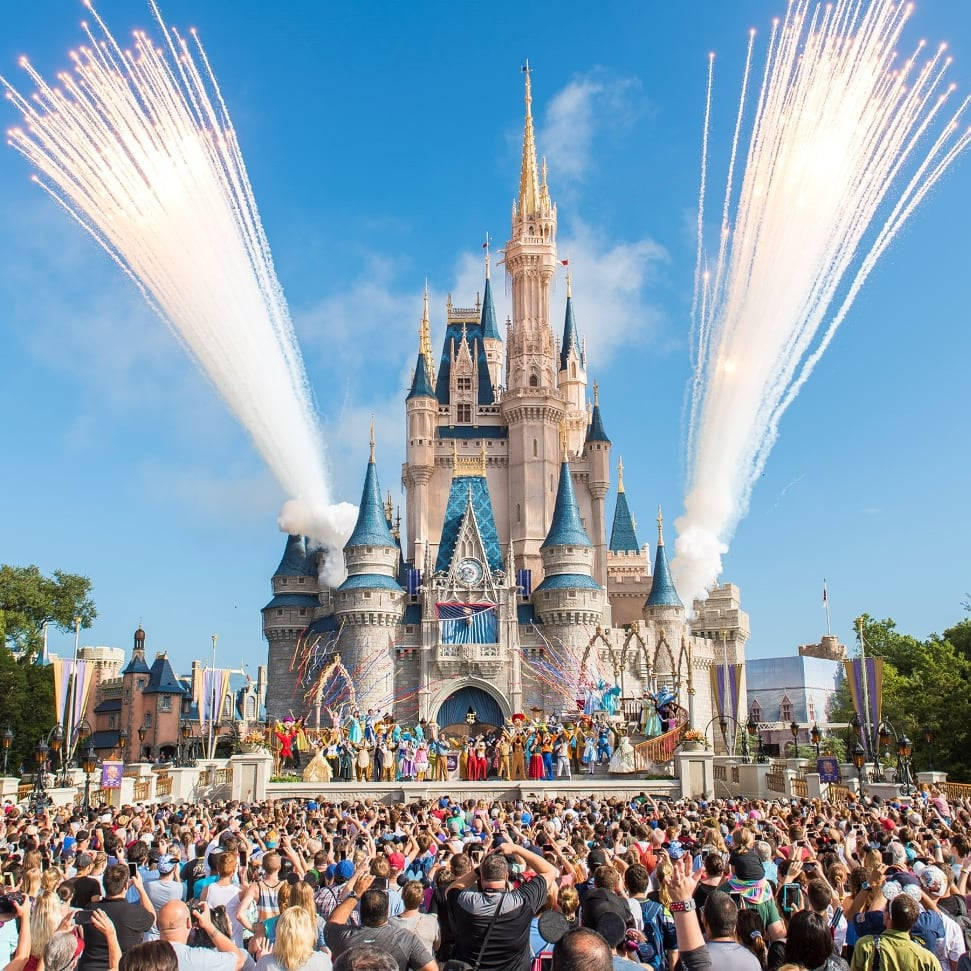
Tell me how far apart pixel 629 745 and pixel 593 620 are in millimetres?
25522

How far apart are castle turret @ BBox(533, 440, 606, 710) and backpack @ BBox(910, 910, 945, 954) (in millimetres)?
50317

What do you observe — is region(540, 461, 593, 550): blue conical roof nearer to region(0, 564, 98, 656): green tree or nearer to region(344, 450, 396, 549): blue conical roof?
region(344, 450, 396, 549): blue conical roof

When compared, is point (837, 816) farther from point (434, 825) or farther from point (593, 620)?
point (593, 620)

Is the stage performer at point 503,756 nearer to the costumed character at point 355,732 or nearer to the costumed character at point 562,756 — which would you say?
the costumed character at point 562,756

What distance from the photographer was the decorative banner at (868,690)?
1202 inches

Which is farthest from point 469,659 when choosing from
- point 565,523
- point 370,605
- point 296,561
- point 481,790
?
point 481,790

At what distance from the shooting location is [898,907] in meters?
6.03

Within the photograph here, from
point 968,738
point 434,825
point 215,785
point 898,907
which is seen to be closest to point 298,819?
point 434,825

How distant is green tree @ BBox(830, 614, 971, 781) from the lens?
143 feet

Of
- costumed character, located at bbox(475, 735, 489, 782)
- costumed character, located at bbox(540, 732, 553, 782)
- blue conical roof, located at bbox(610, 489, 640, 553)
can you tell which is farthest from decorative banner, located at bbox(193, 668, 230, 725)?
blue conical roof, located at bbox(610, 489, 640, 553)

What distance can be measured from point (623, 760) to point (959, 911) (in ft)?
86.0

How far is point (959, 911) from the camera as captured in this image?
7.70 m

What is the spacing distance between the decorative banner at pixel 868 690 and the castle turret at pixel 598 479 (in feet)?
118

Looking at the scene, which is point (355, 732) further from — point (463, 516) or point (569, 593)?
point (463, 516)
